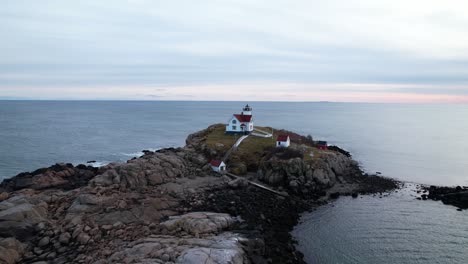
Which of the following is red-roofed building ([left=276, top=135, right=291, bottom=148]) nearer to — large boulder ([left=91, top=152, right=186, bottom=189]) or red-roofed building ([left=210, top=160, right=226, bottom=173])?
red-roofed building ([left=210, top=160, right=226, bottom=173])

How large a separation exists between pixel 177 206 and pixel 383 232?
2234 centimetres

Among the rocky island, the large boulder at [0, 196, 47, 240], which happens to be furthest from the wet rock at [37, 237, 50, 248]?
the large boulder at [0, 196, 47, 240]

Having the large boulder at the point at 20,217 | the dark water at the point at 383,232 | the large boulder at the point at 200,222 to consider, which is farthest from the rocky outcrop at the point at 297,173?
the large boulder at the point at 20,217

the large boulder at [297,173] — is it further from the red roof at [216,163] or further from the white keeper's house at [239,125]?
the white keeper's house at [239,125]

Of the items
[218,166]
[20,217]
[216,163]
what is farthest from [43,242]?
[216,163]

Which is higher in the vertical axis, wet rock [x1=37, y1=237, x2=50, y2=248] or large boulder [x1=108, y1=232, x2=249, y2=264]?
large boulder [x1=108, y1=232, x2=249, y2=264]

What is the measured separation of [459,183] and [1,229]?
63.8 meters

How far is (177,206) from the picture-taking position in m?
36.1

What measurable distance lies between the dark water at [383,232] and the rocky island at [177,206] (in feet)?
7.87

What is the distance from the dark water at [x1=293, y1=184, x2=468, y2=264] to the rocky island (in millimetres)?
2398

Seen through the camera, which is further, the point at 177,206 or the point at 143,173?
the point at 143,173

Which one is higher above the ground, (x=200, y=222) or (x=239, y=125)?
(x=239, y=125)

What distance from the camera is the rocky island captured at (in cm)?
2670

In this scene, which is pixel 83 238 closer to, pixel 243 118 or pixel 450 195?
pixel 243 118
